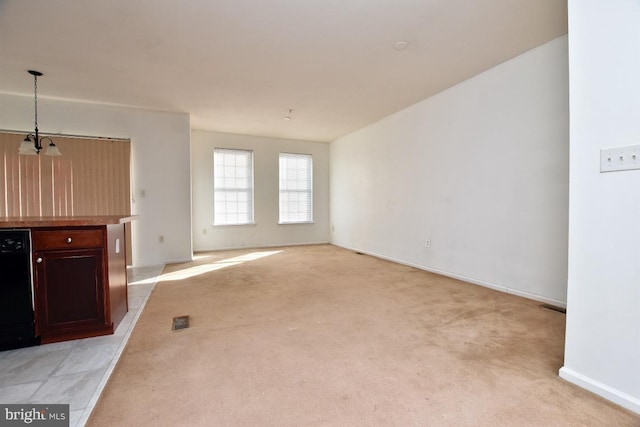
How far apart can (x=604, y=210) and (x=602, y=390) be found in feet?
3.23

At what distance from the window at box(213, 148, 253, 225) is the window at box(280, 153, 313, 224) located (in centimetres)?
83

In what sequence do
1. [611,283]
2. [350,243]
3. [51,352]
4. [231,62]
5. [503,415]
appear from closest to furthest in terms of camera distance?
[503,415] < [611,283] < [51,352] < [231,62] < [350,243]

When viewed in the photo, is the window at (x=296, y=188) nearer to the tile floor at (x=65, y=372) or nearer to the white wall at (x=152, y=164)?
the white wall at (x=152, y=164)

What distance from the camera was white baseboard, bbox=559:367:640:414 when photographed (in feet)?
4.87

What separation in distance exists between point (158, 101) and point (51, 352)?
12.4 ft

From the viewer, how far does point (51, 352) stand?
206 cm

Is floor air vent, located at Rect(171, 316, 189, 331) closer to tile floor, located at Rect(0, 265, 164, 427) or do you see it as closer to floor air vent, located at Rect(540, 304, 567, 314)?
tile floor, located at Rect(0, 265, 164, 427)

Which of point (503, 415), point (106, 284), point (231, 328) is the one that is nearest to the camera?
point (503, 415)

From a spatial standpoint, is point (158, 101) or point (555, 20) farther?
point (158, 101)

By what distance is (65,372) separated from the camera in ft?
5.97

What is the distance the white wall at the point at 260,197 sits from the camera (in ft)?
21.1

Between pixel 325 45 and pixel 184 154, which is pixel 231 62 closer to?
pixel 325 45

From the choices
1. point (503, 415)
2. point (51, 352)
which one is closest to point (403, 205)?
point (503, 415)

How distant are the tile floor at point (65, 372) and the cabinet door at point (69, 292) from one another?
0.12 m
